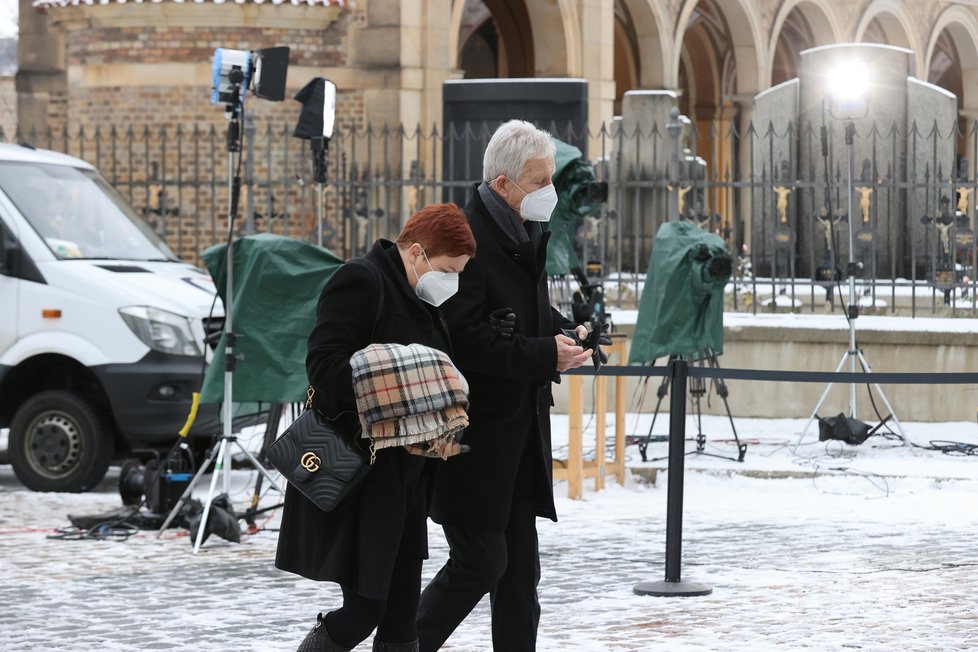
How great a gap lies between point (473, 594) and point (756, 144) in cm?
1414

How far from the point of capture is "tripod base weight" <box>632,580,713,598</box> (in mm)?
7523

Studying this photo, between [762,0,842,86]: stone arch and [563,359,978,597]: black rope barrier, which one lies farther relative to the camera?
[762,0,842,86]: stone arch

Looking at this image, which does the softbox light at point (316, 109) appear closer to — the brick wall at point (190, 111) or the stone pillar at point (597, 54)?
the brick wall at point (190, 111)

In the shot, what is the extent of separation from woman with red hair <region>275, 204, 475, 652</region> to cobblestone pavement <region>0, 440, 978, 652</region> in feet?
5.63

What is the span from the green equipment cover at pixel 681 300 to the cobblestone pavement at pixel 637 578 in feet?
3.42

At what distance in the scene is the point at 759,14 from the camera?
3189 cm

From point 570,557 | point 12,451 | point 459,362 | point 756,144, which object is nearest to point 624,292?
point 756,144

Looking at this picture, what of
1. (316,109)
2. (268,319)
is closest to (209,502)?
(268,319)

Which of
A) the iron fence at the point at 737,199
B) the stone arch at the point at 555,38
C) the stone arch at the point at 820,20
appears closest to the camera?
the iron fence at the point at 737,199

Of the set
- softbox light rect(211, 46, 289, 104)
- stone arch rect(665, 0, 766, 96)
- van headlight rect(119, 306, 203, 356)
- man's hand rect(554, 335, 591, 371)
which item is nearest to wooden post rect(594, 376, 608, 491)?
van headlight rect(119, 306, 203, 356)

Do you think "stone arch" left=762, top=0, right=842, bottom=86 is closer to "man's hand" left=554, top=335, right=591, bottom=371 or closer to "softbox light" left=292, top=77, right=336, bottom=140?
"softbox light" left=292, top=77, right=336, bottom=140

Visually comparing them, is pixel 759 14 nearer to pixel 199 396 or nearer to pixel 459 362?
pixel 199 396

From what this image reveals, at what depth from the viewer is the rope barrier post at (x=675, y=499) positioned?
7488 mm

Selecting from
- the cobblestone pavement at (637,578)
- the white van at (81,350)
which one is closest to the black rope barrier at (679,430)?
the cobblestone pavement at (637,578)
